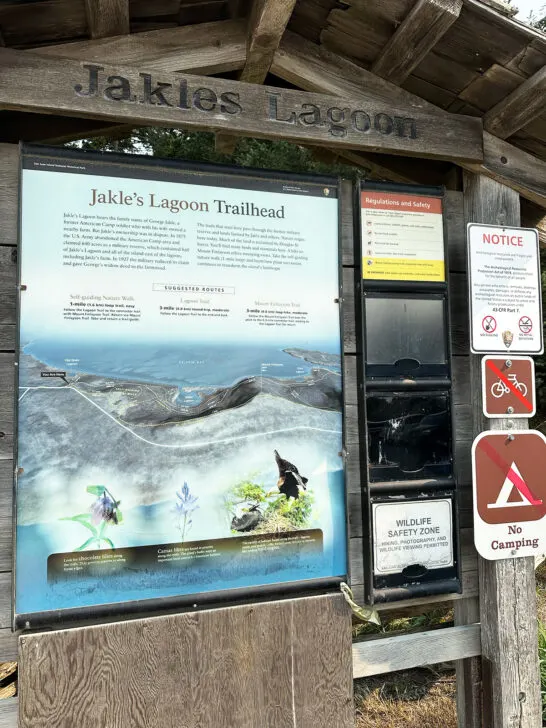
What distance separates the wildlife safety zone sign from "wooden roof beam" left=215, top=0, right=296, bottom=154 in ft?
5.97

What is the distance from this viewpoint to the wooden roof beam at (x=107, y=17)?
1.94 meters

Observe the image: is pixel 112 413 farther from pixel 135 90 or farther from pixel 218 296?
pixel 135 90

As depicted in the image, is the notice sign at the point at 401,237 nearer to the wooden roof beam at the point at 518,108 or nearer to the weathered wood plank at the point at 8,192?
the wooden roof beam at the point at 518,108

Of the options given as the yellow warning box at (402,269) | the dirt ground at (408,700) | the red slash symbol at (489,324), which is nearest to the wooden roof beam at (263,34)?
the yellow warning box at (402,269)

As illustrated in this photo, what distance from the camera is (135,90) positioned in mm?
2090

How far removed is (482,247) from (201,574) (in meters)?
1.84

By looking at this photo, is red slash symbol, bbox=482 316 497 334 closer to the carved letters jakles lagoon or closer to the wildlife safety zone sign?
the wildlife safety zone sign

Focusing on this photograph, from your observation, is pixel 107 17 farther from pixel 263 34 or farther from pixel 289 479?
pixel 289 479

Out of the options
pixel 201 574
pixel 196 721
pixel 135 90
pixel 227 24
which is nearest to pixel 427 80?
pixel 227 24

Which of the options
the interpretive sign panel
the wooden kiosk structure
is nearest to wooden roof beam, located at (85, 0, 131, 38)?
the wooden kiosk structure

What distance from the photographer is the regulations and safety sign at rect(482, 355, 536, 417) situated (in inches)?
97.0

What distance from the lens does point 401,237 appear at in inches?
96.6

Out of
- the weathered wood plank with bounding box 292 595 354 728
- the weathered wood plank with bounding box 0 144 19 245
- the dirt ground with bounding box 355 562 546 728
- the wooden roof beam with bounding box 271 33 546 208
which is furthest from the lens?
the dirt ground with bounding box 355 562 546 728

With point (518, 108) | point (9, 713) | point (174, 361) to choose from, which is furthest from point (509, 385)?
point (9, 713)
